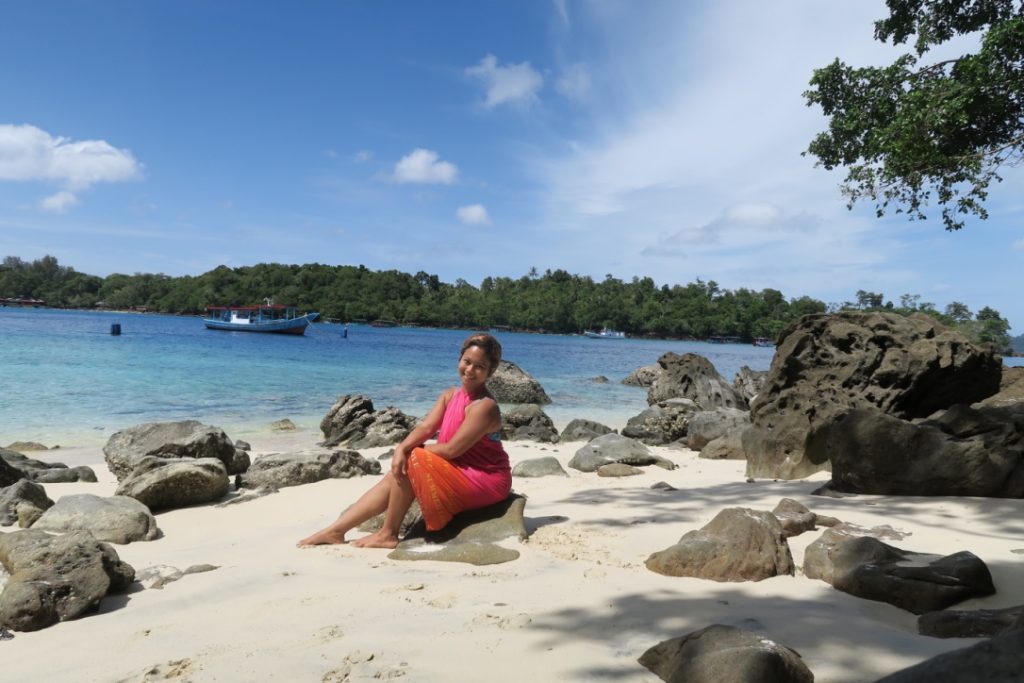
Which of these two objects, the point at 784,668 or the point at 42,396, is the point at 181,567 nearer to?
the point at 784,668

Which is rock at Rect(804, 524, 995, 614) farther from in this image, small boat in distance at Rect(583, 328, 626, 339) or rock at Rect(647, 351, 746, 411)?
small boat in distance at Rect(583, 328, 626, 339)

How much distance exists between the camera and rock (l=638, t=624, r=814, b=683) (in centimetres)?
220

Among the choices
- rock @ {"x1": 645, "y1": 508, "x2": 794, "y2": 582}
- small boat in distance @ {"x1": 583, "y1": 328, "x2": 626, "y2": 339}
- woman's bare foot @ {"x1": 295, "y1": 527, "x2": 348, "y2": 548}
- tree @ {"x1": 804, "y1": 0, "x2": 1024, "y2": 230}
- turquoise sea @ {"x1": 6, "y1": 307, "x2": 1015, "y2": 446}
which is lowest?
turquoise sea @ {"x1": 6, "y1": 307, "x2": 1015, "y2": 446}

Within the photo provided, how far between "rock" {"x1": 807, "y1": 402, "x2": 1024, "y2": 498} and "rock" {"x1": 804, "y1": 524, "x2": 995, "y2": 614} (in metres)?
2.03

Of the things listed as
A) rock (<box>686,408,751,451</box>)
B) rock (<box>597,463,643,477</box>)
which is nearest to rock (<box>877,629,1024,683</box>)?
rock (<box>597,463,643,477</box>)

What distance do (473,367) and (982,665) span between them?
11.4 ft

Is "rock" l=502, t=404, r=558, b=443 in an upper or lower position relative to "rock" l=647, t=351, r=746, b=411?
lower

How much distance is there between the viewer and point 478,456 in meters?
4.77

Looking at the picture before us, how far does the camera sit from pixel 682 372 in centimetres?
A: 2009

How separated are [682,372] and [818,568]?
1686 centimetres

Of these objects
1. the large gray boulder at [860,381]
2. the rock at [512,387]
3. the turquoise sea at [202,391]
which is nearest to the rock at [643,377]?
the turquoise sea at [202,391]

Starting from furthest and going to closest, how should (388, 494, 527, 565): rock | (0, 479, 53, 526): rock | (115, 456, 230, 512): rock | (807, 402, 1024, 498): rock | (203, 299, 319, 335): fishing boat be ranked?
(203, 299, 319, 335): fishing boat < (115, 456, 230, 512): rock < (0, 479, 53, 526): rock < (807, 402, 1024, 498): rock < (388, 494, 527, 565): rock

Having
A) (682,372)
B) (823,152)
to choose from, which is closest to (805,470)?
(823,152)

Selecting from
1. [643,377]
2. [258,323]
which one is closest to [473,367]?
[643,377]
